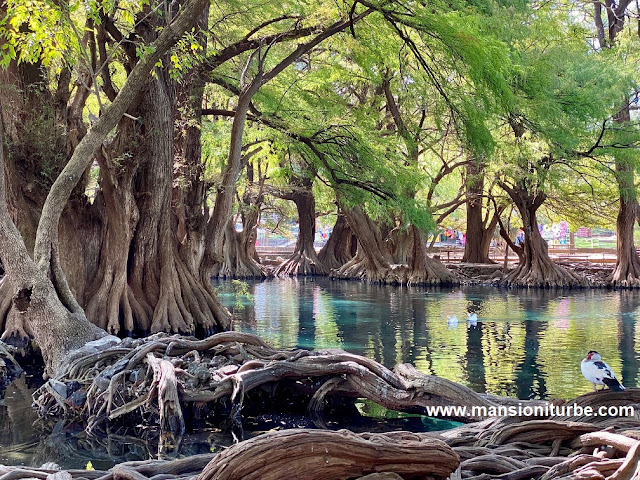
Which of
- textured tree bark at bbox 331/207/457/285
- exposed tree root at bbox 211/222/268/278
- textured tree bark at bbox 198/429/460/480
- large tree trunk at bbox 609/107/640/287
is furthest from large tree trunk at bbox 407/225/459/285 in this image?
textured tree bark at bbox 198/429/460/480

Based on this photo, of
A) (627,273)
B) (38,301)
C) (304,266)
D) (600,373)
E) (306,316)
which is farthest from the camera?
(304,266)

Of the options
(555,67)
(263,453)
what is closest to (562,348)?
(555,67)

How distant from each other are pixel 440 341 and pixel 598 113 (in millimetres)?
5056

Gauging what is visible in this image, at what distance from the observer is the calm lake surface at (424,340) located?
22.4 ft

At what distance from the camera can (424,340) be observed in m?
12.9

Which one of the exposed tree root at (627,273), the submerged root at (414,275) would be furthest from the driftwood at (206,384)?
the exposed tree root at (627,273)

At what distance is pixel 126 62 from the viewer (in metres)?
11.5

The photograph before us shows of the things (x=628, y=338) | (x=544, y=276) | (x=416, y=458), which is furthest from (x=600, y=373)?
(x=544, y=276)

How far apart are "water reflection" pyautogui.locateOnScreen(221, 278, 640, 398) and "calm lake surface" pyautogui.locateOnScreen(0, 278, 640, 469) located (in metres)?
0.02

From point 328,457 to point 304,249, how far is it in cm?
2919

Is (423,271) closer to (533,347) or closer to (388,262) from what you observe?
(388,262)

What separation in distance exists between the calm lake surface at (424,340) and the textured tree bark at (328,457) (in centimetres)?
300

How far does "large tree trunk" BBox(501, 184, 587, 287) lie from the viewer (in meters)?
24.5

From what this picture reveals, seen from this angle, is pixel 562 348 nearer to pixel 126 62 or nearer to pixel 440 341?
pixel 440 341
